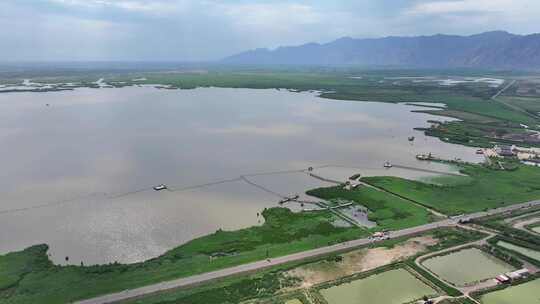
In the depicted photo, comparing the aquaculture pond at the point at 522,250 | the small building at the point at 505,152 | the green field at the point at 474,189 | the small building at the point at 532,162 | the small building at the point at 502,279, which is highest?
the small building at the point at 505,152

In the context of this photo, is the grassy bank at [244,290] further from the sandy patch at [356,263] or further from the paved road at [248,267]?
the paved road at [248,267]

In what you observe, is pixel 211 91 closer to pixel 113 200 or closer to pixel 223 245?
pixel 113 200

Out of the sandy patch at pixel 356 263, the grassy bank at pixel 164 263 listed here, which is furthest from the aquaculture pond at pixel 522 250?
the grassy bank at pixel 164 263

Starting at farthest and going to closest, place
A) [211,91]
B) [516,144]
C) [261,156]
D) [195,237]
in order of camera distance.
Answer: [211,91]
[516,144]
[261,156]
[195,237]

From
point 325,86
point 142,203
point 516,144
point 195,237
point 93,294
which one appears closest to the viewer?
point 93,294

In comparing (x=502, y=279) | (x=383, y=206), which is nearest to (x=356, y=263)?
(x=502, y=279)

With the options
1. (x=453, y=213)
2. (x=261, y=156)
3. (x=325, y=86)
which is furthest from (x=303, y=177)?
(x=325, y=86)

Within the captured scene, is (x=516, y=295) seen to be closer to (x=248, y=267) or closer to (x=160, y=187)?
(x=248, y=267)
